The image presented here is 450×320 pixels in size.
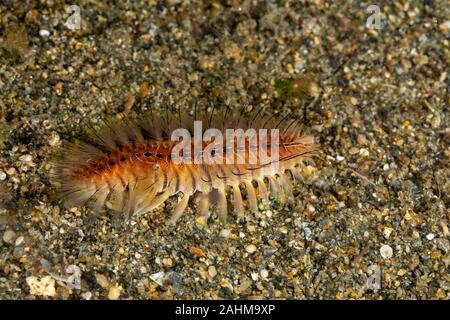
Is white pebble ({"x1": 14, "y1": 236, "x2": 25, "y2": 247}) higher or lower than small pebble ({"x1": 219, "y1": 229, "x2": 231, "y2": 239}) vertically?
lower

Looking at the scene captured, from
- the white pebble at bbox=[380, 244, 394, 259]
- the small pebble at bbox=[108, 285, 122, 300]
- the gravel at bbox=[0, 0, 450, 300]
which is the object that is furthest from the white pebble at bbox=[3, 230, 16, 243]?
the white pebble at bbox=[380, 244, 394, 259]

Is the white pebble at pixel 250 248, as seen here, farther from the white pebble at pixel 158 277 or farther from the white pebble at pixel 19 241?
the white pebble at pixel 19 241

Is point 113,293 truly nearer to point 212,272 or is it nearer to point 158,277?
Result: point 158,277

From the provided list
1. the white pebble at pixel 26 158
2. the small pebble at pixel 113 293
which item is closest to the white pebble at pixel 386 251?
the small pebble at pixel 113 293

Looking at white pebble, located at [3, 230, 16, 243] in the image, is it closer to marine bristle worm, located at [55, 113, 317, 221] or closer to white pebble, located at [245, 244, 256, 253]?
marine bristle worm, located at [55, 113, 317, 221]

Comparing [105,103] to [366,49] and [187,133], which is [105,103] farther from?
[366,49]

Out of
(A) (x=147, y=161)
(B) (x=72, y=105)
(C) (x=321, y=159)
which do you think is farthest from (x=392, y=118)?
(B) (x=72, y=105)
